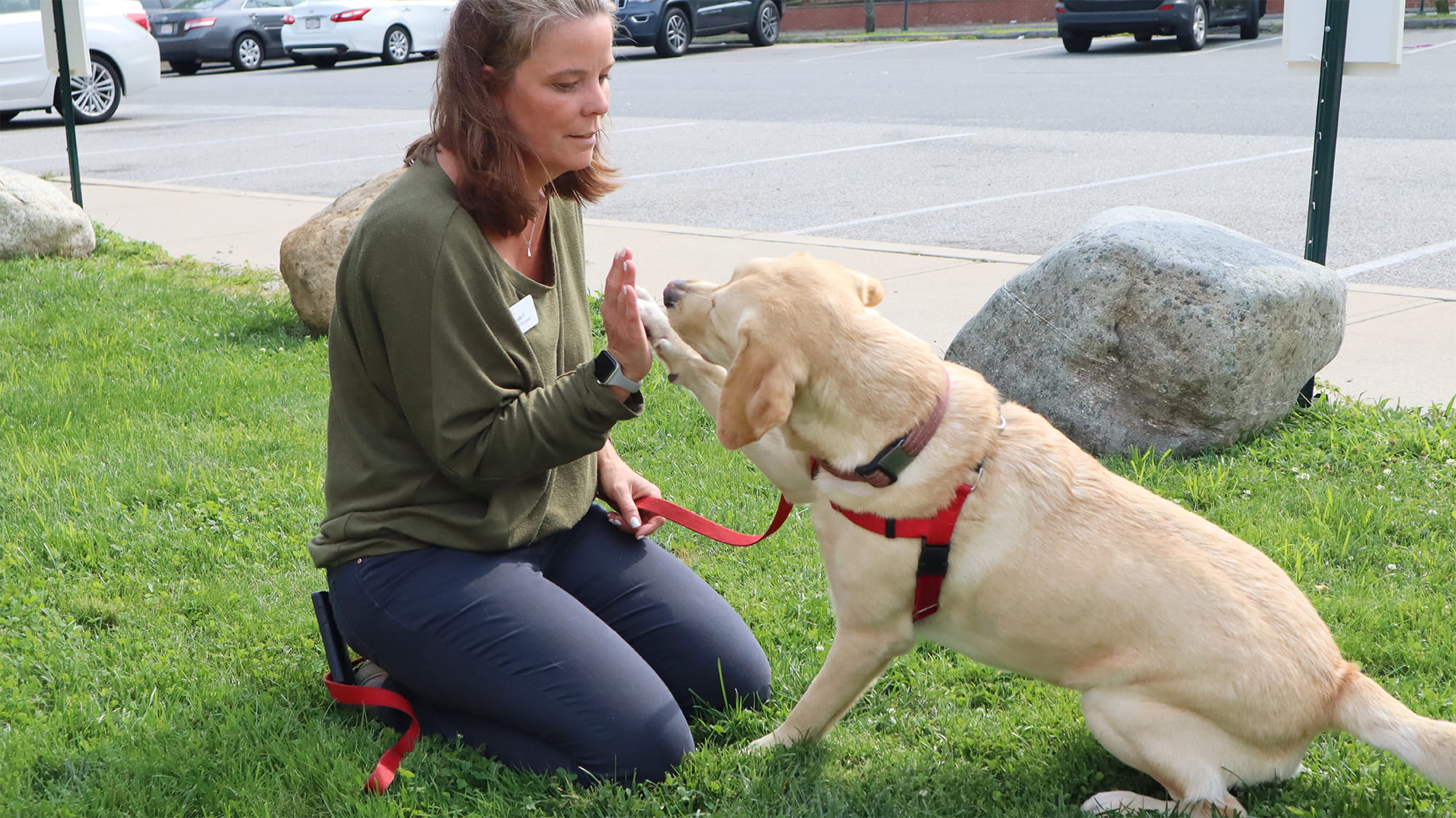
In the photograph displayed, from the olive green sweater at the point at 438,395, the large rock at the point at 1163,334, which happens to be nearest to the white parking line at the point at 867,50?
the large rock at the point at 1163,334

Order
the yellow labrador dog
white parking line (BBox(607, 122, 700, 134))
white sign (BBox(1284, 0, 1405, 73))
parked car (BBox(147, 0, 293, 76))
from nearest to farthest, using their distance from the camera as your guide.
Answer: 1. the yellow labrador dog
2. white sign (BBox(1284, 0, 1405, 73))
3. white parking line (BBox(607, 122, 700, 134))
4. parked car (BBox(147, 0, 293, 76))

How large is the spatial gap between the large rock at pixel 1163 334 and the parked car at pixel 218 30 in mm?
26112

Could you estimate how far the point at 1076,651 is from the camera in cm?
279

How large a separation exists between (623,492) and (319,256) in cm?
347

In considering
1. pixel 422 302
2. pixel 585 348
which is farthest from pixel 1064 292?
pixel 422 302

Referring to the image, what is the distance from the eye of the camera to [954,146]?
1270 centimetres

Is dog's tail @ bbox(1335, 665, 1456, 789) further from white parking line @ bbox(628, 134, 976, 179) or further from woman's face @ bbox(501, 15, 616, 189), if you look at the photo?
white parking line @ bbox(628, 134, 976, 179)

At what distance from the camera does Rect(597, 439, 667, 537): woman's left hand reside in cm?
357

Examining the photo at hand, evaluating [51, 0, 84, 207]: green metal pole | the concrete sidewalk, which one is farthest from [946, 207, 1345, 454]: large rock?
[51, 0, 84, 207]: green metal pole

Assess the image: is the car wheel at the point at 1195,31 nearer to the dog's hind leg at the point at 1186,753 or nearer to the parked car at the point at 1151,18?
the parked car at the point at 1151,18

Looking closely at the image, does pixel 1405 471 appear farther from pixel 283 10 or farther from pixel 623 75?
pixel 283 10

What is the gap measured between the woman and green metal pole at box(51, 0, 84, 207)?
684 cm

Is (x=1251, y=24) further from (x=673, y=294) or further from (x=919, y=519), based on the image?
(x=919, y=519)

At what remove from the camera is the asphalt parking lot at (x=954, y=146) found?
8859 millimetres
